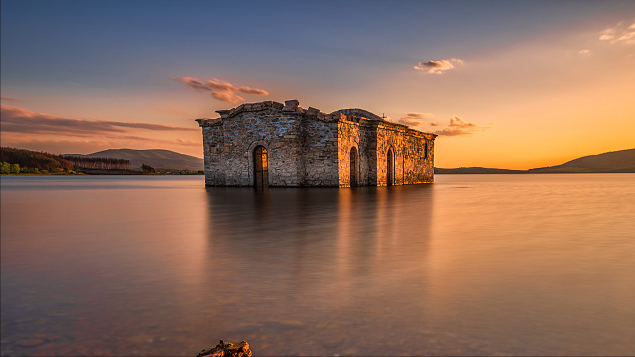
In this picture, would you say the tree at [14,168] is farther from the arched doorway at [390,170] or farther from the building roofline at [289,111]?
the arched doorway at [390,170]

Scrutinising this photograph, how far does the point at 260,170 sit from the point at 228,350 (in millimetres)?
19462

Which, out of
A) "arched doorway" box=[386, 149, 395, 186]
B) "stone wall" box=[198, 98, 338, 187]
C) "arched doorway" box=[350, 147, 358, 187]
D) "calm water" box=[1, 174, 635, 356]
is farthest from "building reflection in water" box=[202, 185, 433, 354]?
"arched doorway" box=[386, 149, 395, 186]

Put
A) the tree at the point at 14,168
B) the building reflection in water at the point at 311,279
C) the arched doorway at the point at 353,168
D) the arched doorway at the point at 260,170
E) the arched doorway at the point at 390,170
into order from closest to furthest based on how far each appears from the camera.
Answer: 1. the building reflection in water at the point at 311,279
2. the arched doorway at the point at 260,170
3. the arched doorway at the point at 353,168
4. the arched doorway at the point at 390,170
5. the tree at the point at 14,168

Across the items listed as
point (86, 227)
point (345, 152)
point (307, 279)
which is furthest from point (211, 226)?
point (345, 152)

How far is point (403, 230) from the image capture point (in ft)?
19.4

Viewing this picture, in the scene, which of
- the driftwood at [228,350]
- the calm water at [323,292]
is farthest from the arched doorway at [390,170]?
the driftwood at [228,350]

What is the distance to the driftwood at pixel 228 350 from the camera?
1.79 meters

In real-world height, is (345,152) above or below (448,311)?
above

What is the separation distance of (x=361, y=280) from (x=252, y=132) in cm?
1813

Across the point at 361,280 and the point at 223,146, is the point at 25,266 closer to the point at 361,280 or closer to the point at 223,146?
the point at 361,280

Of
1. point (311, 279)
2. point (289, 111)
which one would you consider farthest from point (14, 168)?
point (311, 279)

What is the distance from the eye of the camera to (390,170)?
81.4 feet

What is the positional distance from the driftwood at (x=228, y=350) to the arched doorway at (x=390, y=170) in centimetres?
2337

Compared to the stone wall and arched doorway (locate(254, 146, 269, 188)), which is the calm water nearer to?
the stone wall
